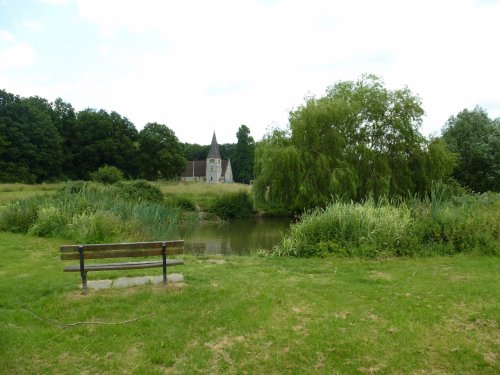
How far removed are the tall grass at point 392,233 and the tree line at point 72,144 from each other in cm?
4042

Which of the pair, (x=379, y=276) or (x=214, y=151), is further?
(x=214, y=151)

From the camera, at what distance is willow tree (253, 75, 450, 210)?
1916 cm

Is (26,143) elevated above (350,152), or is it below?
above

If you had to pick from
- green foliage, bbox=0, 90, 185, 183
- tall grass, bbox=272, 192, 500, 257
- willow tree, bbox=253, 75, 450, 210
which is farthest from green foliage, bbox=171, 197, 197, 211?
green foliage, bbox=0, 90, 185, 183

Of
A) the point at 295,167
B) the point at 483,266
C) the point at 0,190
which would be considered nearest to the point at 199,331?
the point at 483,266

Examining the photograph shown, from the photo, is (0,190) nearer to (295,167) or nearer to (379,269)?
(295,167)

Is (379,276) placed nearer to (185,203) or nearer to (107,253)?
(107,253)

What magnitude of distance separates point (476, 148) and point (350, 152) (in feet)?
29.3

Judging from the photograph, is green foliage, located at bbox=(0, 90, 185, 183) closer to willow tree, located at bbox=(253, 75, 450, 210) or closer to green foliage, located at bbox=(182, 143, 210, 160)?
willow tree, located at bbox=(253, 75, 450, 210)

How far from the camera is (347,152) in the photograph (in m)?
20.5

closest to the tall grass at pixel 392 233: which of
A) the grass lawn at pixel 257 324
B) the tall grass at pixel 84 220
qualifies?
the grass lawn at pixel 257 324

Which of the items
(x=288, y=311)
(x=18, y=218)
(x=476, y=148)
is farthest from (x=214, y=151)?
(x=288, y=311)

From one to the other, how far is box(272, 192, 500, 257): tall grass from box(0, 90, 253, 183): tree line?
40415 millimetres

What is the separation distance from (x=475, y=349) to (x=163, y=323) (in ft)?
10.3
